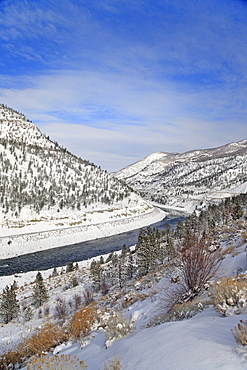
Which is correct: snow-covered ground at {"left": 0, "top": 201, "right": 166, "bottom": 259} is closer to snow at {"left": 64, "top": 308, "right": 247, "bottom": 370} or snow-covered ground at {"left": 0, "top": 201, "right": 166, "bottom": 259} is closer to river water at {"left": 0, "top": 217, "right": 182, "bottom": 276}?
river water at {"left": 0, "top": 217, "right": 182, "bottom": 276}

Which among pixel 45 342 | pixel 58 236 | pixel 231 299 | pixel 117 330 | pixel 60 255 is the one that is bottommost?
pixel 60 255

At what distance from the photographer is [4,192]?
51.0m

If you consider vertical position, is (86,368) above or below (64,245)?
above

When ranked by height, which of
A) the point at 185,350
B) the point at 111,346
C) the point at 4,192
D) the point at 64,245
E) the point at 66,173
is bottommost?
the point at 64,245

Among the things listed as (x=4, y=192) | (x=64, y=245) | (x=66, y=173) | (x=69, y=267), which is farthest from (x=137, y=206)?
(x=69, y=267)

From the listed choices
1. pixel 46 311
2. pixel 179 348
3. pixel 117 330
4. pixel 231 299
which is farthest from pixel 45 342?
pixel 46 311

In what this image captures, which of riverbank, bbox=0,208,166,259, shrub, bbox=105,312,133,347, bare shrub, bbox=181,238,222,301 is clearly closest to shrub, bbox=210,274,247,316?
bare shrub, bbox=181,238,222,301

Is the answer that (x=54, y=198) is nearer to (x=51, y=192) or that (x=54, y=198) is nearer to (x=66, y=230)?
(x=51, y=192)

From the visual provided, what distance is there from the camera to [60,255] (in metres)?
36.9

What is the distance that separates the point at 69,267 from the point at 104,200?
3851 cm

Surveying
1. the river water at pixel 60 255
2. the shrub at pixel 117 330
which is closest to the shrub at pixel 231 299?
the shrub at pixel 117 330

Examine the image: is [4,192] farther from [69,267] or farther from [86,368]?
[86,368]

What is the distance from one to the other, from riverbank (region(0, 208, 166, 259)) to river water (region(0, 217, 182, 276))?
5.06 ft

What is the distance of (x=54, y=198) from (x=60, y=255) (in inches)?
930
